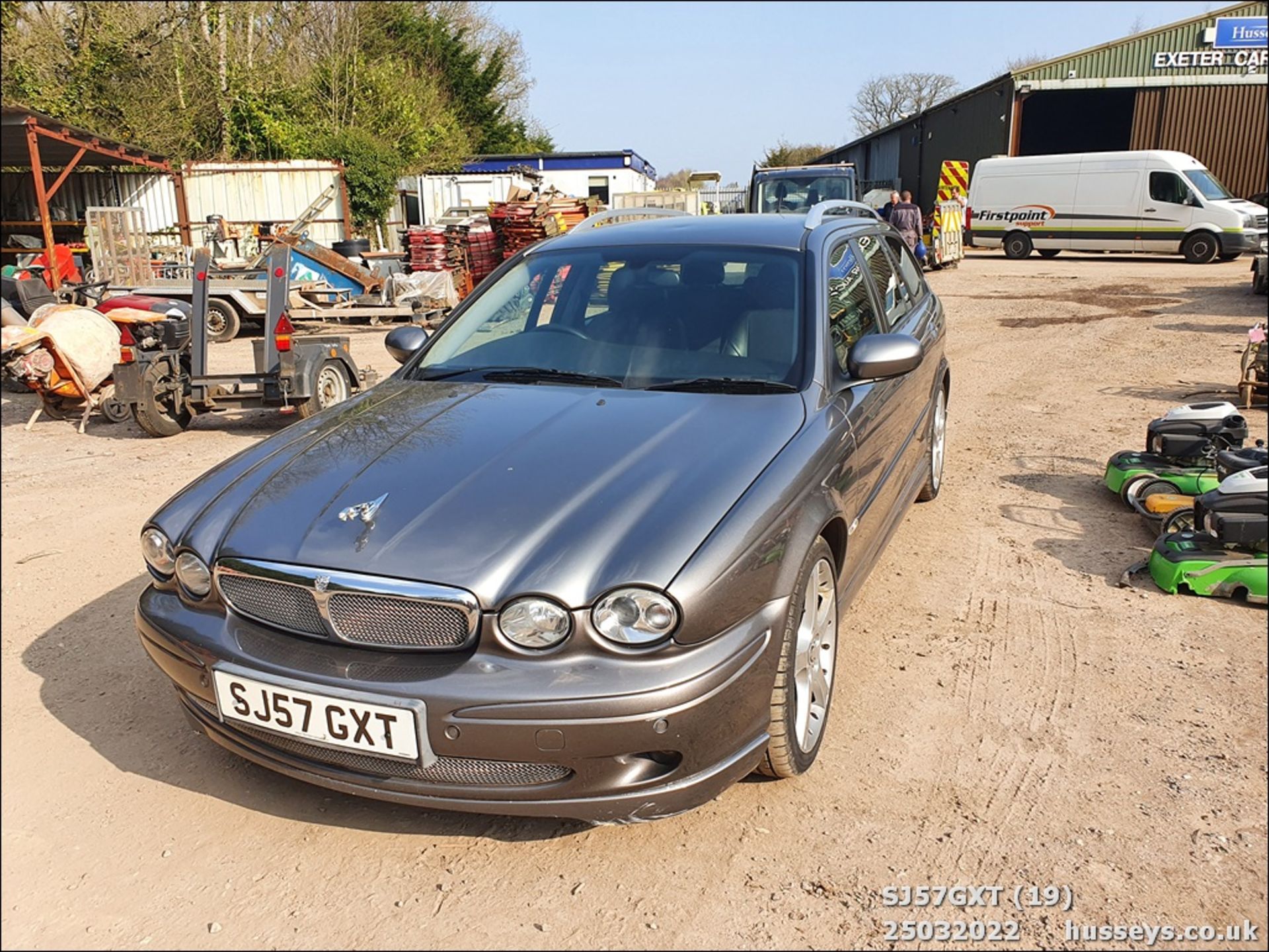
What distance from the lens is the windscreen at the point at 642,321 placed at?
3324mm

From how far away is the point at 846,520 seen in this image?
3.04 metres

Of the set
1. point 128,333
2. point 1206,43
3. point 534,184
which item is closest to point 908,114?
point 1206,43

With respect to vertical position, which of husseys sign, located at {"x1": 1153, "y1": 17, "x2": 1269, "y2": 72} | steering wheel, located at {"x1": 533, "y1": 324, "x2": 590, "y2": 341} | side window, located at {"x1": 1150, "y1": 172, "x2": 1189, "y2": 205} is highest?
husseys sign, located at {"x1": 1153, "y1": 17, "x2": 1269, "y2": 72}

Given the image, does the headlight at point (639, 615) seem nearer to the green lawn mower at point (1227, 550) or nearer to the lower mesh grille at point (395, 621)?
the lower mesh grille at point (395, 621)

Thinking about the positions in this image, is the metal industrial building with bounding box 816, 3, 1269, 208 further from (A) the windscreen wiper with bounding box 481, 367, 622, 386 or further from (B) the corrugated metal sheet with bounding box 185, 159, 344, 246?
(A) the windscreen wiper with bounding box 481, 367, 622, 386

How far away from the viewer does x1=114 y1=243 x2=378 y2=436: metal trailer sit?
702 cm

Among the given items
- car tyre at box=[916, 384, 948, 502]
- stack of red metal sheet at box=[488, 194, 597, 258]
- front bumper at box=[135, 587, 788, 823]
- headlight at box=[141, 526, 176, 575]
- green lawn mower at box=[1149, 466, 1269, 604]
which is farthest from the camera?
stack of red metal sheet at box=[488, 194, 597, 258]

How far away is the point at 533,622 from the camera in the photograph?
87.2 inches

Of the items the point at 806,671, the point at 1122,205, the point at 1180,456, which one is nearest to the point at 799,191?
the point at 1122,205

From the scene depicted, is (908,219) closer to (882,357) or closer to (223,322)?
(223,322)

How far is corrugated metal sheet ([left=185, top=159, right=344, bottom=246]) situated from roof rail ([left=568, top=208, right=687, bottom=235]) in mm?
18659

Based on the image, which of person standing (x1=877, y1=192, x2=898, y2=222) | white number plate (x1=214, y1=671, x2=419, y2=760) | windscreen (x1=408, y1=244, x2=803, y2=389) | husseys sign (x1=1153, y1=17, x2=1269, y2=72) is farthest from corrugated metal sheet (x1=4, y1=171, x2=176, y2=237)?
husseys sign (x1=1153, y1=17, x2=1269, y2=72)

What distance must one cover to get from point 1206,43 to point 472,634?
27.5 meters

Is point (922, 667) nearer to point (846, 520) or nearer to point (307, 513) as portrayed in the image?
point (846, 520)
